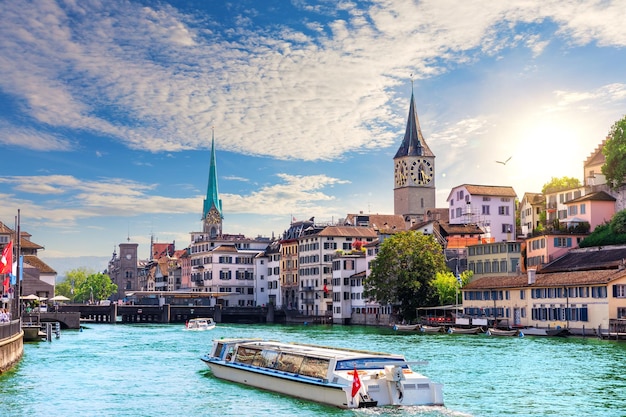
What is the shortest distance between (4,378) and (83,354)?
20605mm

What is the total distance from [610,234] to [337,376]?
6747cm

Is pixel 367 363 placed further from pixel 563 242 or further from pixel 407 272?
pixel 407 272

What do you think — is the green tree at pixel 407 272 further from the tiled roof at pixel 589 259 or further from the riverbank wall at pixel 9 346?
the riverbank wall at pixel 9 346

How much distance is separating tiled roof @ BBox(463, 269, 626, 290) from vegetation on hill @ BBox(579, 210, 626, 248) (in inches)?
335

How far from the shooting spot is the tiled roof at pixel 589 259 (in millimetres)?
86438

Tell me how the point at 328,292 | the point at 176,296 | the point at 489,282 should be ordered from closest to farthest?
the point at 489,282 → the point at 328,292 → the point at 176,296

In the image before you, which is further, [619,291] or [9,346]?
[619,291]

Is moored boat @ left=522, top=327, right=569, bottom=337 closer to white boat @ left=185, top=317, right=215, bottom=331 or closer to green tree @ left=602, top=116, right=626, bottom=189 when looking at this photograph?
green tree @ left=602, top=116, right=626, bottom=189

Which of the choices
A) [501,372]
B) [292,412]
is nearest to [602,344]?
[501,372]

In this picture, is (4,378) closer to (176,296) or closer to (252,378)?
(252,378)

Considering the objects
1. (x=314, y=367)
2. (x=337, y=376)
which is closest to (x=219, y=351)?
(x=314, y=367)

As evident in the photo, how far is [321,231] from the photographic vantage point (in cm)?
14975

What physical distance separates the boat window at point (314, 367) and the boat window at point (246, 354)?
580cm

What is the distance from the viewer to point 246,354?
151ft
